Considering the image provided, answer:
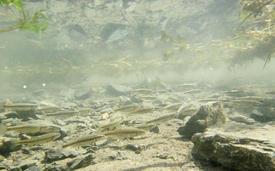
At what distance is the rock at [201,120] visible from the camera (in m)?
3.17

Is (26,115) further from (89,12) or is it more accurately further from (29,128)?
(89,12)

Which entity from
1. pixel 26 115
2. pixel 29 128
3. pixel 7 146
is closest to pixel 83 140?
pixel 29 128

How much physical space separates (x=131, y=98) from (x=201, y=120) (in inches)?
312

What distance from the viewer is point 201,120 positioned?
10.5 ft

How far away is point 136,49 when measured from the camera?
2309 centimetres

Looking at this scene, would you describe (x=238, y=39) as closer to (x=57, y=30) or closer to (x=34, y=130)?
(x=34, y=130)

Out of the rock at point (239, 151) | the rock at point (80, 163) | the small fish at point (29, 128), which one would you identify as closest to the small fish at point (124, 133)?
the rock at point (80, 163)

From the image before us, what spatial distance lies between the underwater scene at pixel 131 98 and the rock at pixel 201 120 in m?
0.03

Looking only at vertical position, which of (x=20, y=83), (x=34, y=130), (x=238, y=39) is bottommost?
(x=34, y=130)

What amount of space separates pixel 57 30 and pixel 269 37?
77.9 ft

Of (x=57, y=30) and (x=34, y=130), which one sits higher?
(x=57, y=30)

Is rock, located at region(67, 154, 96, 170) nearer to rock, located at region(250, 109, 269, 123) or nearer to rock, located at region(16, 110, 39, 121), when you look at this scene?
rock, located at region(16, 110, 39, 121)

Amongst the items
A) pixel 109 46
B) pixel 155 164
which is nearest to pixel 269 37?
pixel 155 164

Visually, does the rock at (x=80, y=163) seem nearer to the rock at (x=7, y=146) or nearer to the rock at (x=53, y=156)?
the rock at (x=53, y=156)
